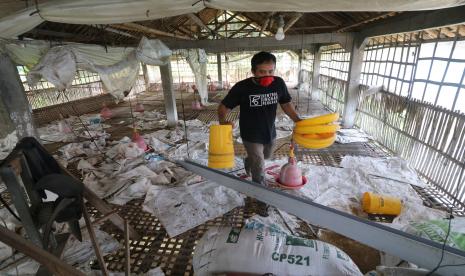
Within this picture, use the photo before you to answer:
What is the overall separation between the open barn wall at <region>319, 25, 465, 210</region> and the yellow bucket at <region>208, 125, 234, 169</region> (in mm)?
2470

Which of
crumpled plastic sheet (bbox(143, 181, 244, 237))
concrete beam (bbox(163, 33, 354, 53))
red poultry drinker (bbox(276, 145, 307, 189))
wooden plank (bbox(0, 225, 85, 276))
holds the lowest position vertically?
crumpled plastic sheet (bbox(143, 181, 244, 237))

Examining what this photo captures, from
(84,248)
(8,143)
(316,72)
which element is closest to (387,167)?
(84,248)

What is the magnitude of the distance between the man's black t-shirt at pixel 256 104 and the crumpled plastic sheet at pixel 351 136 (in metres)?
3.09

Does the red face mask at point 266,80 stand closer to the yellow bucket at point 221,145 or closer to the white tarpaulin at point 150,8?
the yellow bucket at point 221,145

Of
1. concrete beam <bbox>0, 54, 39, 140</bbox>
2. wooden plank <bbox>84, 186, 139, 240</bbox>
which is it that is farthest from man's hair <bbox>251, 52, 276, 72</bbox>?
concrete beam <bbox>0, 54, 39, 140</bbox>

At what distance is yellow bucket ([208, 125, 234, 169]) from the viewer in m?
2.26

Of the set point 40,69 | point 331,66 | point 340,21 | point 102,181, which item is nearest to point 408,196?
point 340,21

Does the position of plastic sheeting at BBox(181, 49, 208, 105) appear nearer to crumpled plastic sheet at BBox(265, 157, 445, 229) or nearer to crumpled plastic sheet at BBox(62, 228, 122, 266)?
crumpled plastic sheet at BBox(265, 157, 445, 229)

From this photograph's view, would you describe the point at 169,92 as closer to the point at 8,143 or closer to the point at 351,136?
the point at 8,143

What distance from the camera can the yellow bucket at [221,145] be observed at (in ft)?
7.42

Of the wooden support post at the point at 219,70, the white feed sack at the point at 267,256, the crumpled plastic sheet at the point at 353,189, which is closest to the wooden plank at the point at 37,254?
the white feed sack at the point at 267,256

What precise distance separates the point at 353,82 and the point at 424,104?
2294mm

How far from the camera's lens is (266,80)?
2191 mm

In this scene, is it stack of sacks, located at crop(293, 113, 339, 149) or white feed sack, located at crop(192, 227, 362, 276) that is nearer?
white feed sack, located at crop(192, 227, 362, 276)
